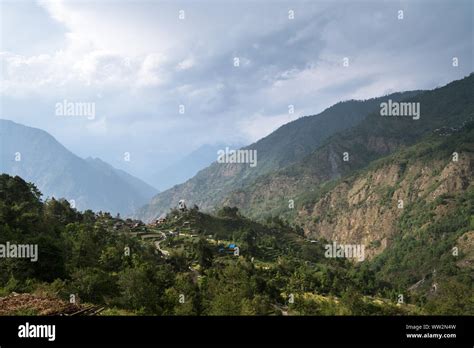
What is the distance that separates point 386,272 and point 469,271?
115 ft

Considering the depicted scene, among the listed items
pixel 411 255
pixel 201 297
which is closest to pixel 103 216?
pixel 201 297

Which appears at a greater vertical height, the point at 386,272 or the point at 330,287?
the point at 330,287

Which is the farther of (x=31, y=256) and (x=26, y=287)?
(x=31, y=256)

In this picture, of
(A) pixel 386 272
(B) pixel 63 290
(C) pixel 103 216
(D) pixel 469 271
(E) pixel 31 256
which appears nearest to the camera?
(B) pixel 63 290
